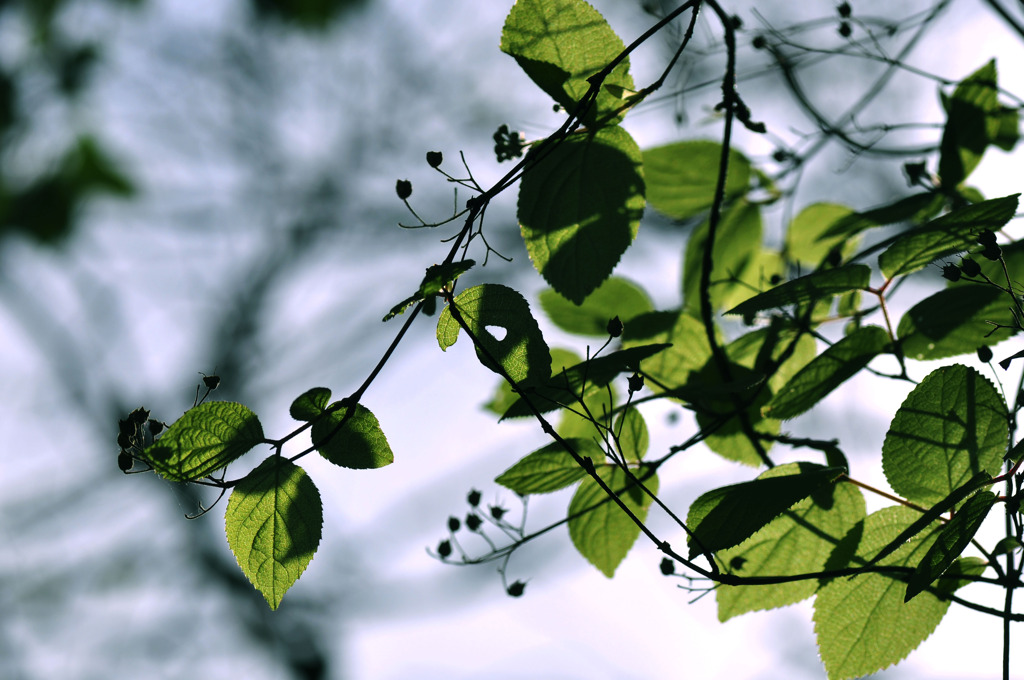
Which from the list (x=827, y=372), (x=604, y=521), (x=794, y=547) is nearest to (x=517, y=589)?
(x=604, y=521)

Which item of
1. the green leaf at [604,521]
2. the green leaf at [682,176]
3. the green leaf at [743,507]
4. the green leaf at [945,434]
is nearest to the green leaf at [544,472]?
the green leaf at [604,521]

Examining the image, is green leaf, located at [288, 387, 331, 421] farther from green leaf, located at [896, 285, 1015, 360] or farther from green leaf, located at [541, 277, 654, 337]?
green leaf, located at [896, 285, 1015, 360]

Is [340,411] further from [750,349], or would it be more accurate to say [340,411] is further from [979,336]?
[979,336]

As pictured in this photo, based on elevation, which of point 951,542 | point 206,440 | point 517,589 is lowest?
point 951,542

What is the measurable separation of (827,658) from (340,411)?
1.66 feet

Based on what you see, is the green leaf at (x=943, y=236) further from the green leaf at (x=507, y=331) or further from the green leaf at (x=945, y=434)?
the green leaf at (x=507, y=331)

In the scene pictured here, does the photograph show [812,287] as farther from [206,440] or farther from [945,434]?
[206,440]

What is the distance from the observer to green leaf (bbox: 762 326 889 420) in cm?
76

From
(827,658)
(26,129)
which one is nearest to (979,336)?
(827,658)

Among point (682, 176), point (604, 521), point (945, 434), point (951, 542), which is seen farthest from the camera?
point (682, 176)

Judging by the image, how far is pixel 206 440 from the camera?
2.36ft

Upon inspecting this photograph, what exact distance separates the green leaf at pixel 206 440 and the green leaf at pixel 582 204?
1.03 ft

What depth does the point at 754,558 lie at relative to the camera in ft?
2.65

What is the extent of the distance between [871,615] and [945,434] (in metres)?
0.19
